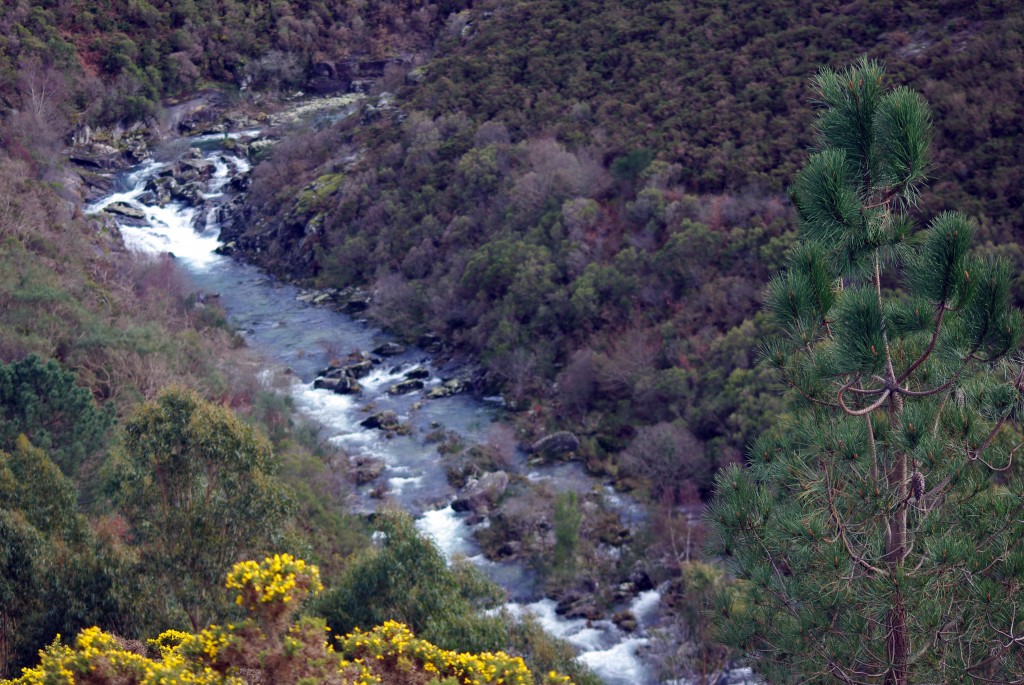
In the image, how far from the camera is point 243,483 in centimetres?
1323

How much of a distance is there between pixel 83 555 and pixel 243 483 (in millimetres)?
2255

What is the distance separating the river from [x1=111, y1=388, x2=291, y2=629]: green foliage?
677cm

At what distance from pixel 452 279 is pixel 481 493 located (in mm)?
12710

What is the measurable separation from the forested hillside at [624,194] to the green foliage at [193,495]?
13546 millimetres

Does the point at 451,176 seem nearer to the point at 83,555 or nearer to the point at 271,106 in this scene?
the point at 271,106

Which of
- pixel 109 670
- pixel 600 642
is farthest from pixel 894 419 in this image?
pixel 600 642

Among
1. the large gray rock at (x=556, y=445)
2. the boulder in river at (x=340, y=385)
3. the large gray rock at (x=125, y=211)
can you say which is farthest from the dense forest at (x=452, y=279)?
the large gray rock at (x=125, y=211)

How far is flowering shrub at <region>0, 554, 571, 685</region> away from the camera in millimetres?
6898

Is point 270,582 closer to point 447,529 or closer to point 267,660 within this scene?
point 267,660

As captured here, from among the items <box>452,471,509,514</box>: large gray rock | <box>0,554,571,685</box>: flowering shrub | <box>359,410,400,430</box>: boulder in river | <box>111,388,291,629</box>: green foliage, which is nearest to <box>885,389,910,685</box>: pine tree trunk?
<box>0,554,571,685</box>: flowering shrub

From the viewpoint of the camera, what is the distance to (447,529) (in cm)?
2367

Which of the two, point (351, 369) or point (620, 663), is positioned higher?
point (620, 663)

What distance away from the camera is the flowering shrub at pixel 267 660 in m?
6.90

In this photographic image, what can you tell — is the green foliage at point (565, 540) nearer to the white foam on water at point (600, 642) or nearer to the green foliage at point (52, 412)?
the white foam on water at point (600, 642)
